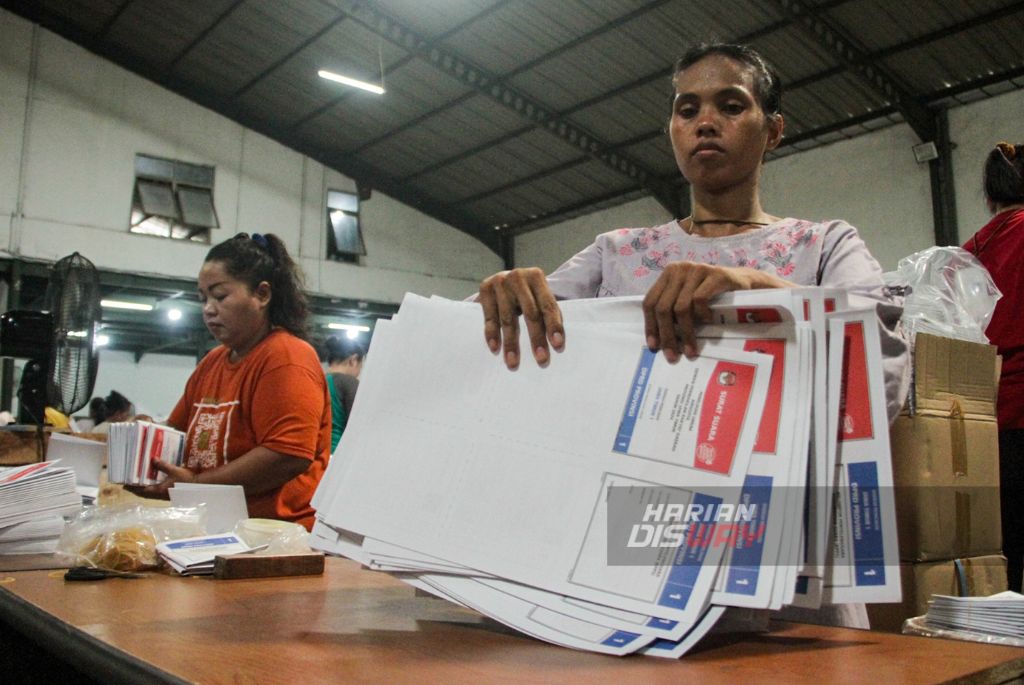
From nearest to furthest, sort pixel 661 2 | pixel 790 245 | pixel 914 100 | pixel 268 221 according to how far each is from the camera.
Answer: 1. pixel 790 245
2. pixel 661 2
3. pixel 914 100
4. pixel 268 221

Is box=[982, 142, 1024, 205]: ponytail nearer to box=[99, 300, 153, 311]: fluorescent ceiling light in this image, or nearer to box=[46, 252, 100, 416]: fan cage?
box=[46, 252, 100, 416]: fan cage

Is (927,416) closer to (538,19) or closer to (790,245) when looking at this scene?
(790,245)

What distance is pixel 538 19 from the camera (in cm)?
684

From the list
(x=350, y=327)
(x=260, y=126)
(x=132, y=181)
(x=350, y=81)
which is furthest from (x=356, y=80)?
(x=350, y=327)

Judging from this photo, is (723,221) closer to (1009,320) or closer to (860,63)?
(1009,320)

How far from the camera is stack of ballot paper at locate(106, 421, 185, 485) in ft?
4.93

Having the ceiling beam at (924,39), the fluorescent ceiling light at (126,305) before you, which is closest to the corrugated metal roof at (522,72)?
the ceiling beam at (924,39)

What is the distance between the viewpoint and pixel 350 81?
798 cm

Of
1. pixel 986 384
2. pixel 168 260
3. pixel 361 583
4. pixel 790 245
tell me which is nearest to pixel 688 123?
pixel 790 245

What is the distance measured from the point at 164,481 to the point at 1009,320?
1.82 metres

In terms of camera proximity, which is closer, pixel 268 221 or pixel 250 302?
pixel 250 302

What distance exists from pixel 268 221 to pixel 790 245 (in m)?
9.37

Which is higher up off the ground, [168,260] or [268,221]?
[268,221]

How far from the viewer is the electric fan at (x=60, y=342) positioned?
270 centimetres
